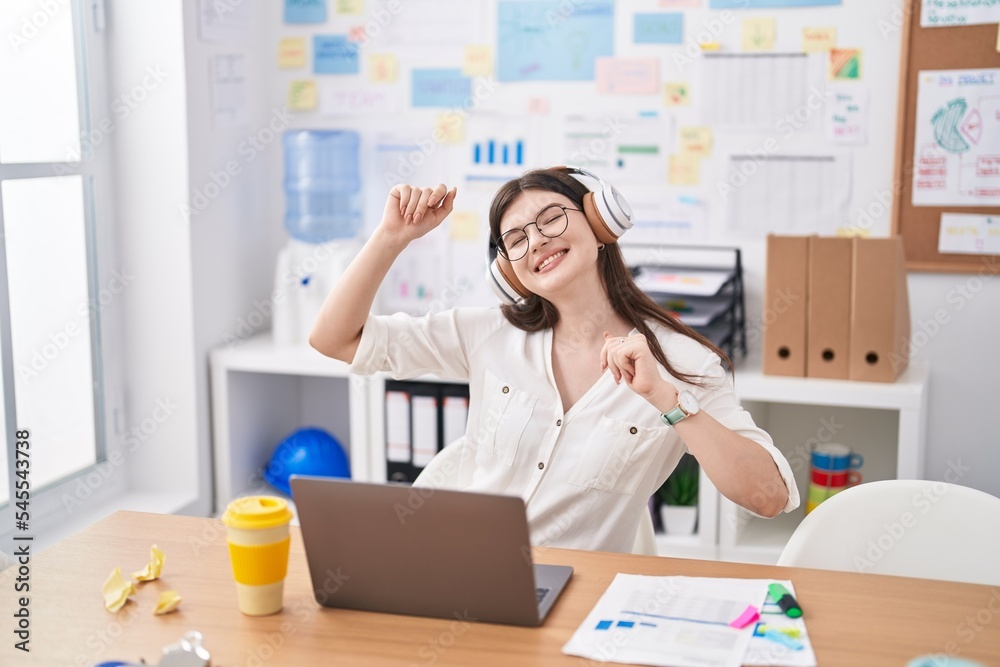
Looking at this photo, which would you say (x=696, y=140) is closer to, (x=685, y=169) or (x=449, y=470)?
(x=685, y=169)

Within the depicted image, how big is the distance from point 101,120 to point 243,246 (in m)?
0.58

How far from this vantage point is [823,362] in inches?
109

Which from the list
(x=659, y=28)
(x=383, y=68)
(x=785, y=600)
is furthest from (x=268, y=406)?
(x=785, y=600)

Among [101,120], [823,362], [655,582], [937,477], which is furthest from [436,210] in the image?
[937,477]

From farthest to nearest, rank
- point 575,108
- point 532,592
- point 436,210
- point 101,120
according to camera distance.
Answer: point 575,108, point 101,120, point 436,210, point 532,592

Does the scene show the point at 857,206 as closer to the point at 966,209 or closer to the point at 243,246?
the point at 966,209

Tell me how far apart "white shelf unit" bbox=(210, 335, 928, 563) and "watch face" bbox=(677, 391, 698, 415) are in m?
1.19

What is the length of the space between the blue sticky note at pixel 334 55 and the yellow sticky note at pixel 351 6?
0.08 metres

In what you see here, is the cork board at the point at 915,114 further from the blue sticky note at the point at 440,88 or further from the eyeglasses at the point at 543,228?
the eyeglasses at the point at 543,228

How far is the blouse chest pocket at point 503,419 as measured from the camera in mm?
1923

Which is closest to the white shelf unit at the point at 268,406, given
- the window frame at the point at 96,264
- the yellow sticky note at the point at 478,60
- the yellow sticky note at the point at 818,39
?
the window frame at the point at 96,264

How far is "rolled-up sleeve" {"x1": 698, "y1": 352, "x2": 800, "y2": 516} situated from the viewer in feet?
5.54

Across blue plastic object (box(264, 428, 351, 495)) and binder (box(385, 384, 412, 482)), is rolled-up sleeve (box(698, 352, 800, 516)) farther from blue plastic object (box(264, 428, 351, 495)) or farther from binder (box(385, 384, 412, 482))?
blue plastic object (box(264, 428, 351, 495))

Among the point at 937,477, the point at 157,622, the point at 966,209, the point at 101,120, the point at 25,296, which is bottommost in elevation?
the point at 937,477
